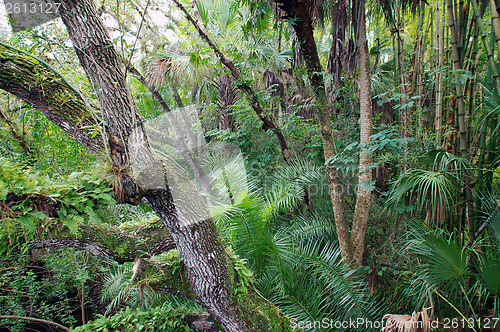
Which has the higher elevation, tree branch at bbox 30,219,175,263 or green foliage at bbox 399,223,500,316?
tree branch at bbox 30,219,175,263

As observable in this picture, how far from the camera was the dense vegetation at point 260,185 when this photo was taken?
6.03ft

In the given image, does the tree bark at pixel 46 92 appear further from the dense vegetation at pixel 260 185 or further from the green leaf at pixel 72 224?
the green leaf at pixel 72 224

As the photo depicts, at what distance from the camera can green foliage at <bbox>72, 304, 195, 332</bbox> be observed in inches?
111

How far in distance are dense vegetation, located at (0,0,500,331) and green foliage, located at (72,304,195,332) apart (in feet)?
0.07

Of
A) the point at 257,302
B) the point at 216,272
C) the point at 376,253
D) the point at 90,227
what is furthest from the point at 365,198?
the point at 90,227

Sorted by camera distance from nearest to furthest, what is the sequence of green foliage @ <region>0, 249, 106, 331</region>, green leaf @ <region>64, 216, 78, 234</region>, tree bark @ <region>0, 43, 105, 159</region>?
1. green leaf @ <region>64, 216, 78, 234</region>
2. tree bark @ <region>0, 43, 105, 159</region>
3. green foliage @ <region>0, 249, 106, 331</region>

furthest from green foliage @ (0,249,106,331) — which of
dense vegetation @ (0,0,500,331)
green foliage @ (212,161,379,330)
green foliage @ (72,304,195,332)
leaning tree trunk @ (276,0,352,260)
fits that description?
leaning tree trunk @ (276,0,352,260)

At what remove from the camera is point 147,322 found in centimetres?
288

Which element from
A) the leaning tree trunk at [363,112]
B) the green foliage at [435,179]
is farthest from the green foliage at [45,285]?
the green foliage at [435,179]

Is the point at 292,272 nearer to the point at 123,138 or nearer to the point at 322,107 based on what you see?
the point at 322,107

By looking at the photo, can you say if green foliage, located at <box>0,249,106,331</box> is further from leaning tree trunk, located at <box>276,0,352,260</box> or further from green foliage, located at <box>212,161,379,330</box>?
leaning tree trunk, located at <box>276,0,352,260</box>

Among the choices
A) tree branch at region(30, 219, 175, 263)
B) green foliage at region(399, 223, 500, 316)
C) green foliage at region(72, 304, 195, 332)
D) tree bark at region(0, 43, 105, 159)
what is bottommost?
green foliage at region(72, 304, 195, 332)

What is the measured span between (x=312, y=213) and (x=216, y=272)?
242cm

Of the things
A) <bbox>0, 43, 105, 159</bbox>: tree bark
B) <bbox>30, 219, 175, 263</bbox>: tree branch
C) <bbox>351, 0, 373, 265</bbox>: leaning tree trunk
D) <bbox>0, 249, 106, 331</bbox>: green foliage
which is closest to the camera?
<bbox>0, 43, 105, 159</bbox>: tree bark
